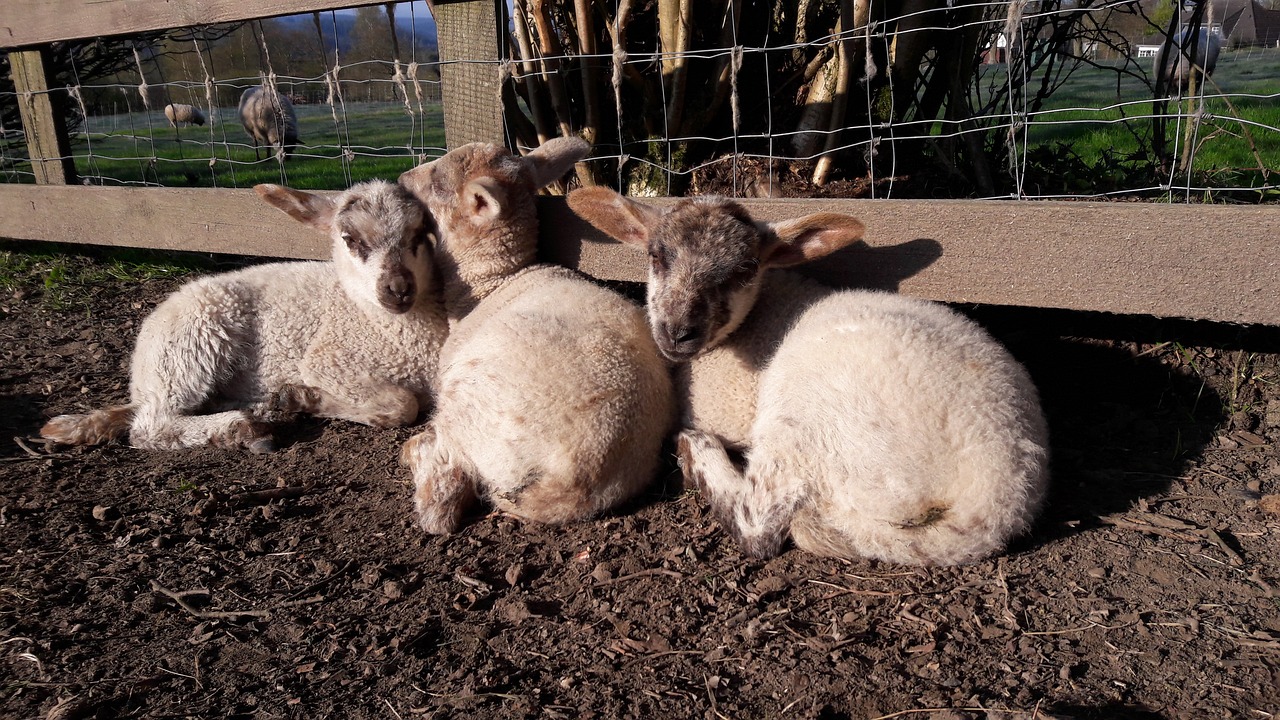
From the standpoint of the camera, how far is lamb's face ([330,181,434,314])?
169 inches

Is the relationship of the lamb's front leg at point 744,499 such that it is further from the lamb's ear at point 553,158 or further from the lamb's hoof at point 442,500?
the lamb's ear at point 553,158

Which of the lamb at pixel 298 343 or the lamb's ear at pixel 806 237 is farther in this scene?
the lamb at pixel 298 343

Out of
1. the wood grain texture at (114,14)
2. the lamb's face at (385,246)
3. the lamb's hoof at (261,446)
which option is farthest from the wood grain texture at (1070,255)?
the wood grain texture at (114,14)

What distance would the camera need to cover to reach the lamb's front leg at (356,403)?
436 centimetres

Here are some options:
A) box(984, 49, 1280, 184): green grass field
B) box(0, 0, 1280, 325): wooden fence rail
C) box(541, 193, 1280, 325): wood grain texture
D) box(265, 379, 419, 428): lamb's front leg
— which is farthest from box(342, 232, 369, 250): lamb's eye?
box(984, 49, 1280, 184): green grass field

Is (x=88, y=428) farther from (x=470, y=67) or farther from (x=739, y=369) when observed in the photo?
(x=739, y=369)

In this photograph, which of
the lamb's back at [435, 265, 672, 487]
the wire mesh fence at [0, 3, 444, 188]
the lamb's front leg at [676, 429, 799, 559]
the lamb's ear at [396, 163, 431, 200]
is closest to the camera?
the lamb's front leg at [676, 429, 799, 559]

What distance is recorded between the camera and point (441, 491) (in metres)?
3.39

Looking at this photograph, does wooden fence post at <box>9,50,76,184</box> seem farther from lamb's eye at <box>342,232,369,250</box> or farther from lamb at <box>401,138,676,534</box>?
lamb at <box>401,138,676,534</box>

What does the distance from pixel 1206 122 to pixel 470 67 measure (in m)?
4.98

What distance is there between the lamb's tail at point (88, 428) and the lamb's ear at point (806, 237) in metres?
3.27

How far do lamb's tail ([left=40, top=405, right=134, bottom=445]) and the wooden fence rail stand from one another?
5.15 ft

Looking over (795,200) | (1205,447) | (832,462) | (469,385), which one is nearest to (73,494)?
(469,385)

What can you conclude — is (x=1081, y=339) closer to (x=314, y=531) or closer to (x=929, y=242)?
(x=929, y=242)
